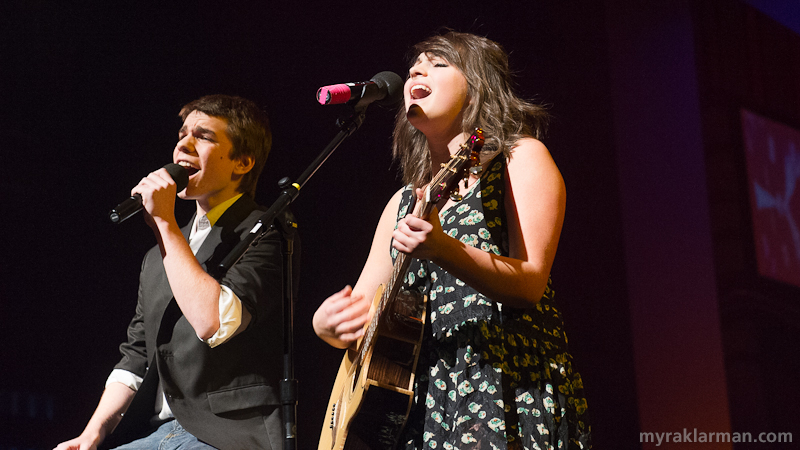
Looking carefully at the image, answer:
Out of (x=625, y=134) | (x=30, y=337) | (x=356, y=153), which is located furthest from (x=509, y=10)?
(x=30, y=337)

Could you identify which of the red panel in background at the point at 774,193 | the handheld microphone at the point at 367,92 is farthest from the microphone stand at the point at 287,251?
the red panel in background at the point at 774,193

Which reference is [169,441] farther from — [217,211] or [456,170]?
[456,170]

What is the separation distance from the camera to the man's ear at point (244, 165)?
248cm

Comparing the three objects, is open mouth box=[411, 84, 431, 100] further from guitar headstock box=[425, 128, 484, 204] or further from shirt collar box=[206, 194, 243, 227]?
shirt collar box=[206, 194, 243, 227]

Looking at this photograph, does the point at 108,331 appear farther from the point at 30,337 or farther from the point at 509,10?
the point at 509,10

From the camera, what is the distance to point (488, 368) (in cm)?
133

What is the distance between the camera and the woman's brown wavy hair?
1654mm

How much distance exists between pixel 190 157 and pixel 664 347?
97.8 inches

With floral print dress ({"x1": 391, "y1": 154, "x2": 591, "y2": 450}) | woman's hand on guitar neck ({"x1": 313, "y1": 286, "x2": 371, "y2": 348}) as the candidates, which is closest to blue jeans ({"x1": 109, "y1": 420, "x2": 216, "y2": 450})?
woman's hand on guitar neck ({"x1": 313, "y1": 286, "x2": 371, "y2": 348})

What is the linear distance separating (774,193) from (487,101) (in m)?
2.26

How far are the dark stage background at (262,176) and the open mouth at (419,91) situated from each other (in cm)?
154

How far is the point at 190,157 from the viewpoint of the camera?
2367mm

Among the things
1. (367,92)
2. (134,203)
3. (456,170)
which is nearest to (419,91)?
(367,92)

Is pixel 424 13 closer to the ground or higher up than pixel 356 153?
higher up
